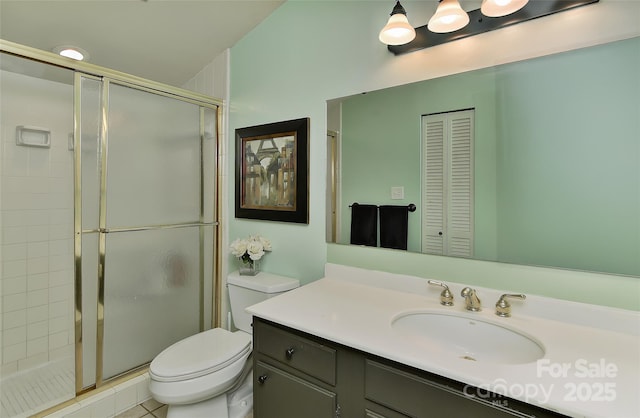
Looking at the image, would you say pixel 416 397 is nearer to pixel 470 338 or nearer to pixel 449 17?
pixel 470 338

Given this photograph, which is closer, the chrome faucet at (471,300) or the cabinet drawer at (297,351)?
the cabinet drawer at (297,351)

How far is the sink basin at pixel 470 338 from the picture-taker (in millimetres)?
1029

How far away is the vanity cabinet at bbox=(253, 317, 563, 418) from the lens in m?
0.80

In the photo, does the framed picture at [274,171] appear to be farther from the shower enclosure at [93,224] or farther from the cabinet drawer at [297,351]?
the cabinet drawer at [297,351]

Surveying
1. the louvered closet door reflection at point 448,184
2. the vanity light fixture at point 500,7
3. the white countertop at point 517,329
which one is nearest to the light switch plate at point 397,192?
the louvered closet door reflection at point 448,184

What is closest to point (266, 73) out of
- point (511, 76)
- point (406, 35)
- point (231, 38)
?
point (231, 38)

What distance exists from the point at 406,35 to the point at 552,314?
1250 mm

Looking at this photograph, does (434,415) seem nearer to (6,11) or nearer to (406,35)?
(406,35)

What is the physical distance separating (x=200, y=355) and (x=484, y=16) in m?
2.02

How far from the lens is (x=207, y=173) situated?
88.8 inches

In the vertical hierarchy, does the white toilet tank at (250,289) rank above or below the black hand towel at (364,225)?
below

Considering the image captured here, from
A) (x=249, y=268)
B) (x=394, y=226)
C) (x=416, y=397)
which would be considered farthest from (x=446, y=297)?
(x=249, y=268)

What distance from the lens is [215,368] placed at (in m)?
1.49

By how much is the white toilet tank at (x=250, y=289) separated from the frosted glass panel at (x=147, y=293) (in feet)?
1.40
